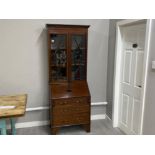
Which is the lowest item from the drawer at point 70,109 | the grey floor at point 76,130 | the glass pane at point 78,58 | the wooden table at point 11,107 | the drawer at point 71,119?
the grey floor at point 76,130

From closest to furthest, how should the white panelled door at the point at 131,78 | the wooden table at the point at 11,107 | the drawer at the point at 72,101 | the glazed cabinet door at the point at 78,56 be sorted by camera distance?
the wooden table at the point at 11,107 → the white panelled door at the point at 131,78 → the drawer at the point at 72,101 → the glazed cabinet door at the point at 78,56

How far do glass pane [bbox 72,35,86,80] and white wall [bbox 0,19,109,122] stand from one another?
0.32 meters

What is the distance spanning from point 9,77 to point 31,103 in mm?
648

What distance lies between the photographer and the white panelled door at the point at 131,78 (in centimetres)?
257

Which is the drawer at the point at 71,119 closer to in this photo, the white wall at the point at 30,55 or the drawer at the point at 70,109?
the drawer at the point at 70,109

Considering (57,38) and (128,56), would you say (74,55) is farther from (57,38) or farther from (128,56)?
(128,56)

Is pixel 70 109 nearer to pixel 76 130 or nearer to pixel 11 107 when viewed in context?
pixel 76 130

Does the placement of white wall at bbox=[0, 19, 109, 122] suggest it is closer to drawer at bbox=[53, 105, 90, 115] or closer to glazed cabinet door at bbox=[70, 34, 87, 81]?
glazed cabinet door at bbox=[70, 34, 87, 81]

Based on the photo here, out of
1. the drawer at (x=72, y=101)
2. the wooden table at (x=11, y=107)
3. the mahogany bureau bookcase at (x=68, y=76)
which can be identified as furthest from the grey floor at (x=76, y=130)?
the drawer at (x=72, y=101)

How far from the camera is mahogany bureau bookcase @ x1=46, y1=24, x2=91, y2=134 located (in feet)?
9.37

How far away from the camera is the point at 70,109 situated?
2.90 meters

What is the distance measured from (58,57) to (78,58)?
0.37m

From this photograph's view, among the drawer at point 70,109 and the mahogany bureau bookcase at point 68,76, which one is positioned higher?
the mahogany bureau bookcase at point 68,76

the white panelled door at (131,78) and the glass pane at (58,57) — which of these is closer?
the white panelled door at (131,78)
